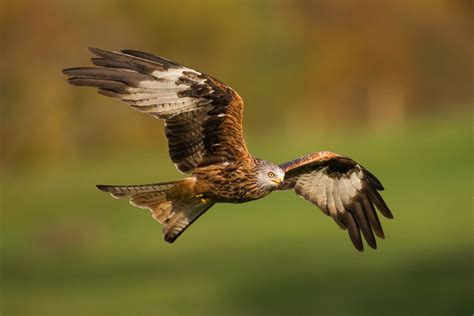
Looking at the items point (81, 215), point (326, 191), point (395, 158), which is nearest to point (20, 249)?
point (81, 215)

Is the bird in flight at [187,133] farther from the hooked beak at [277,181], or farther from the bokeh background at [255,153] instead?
the bokeh background at [255,153]

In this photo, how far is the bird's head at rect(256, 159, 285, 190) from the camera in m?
9.12

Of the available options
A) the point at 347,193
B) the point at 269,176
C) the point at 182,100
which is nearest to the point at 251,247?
the point at 347,193

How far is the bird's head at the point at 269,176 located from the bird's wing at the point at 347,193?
170 cm

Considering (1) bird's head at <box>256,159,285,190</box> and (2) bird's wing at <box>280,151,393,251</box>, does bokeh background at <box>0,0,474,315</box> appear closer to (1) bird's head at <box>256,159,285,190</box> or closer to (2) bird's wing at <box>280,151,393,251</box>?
(2) bird's wing at <box>280,151,393,251</box>

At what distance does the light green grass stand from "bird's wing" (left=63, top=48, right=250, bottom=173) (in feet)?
31.6

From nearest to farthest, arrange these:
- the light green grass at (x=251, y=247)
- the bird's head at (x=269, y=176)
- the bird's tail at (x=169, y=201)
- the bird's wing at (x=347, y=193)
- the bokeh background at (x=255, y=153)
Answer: the bird's head at (x=269, y=176) → the bird's tail at (x=169, y=201) → the bird's wing at (x=347, y=193) → the light green grass at (x=251, y=247) → the bokeh background at (x=255, y=153)

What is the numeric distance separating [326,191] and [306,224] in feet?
56.5

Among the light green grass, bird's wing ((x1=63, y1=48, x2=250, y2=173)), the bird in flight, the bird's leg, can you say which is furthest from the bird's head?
the light green grass

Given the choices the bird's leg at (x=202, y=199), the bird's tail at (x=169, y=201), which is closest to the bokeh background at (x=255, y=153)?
the bird's tail at (x=169, y=201)

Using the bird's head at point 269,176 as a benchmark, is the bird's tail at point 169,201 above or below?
below

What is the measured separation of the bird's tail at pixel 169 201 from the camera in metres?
9.40

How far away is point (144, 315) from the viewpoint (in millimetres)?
18500

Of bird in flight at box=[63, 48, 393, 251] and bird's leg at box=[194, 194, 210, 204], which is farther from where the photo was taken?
bird's leg at box=[194, 194, 210, 204]
